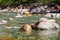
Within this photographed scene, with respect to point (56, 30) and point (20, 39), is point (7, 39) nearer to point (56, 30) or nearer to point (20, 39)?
point (20, 39)

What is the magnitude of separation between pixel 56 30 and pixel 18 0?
22854 mm

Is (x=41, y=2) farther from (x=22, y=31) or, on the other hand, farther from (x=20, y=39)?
(x=20, y=39)

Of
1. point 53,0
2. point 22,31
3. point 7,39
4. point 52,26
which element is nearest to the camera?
point 7,39

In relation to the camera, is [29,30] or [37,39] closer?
[37,39]

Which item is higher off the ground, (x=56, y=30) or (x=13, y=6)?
(x=56, y=30)

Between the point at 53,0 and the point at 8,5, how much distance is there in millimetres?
6202

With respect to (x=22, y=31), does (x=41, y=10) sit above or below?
below

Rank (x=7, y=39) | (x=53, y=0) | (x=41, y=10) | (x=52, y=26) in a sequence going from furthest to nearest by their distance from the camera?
1. (x=53, y=0)
2. (x=41, y=10)
3. (x=52, y=26)
4. (x=7, y=39)

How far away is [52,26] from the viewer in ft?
→ 43.8

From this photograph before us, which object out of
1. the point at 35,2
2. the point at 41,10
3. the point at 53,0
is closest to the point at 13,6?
the point at 35,2

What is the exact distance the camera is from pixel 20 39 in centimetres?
995

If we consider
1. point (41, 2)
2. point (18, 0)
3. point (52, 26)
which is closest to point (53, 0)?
point (41, 2)

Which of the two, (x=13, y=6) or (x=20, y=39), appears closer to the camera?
(x=20, y=39)

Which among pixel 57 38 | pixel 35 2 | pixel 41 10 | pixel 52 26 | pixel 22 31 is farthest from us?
pixel 35 2
